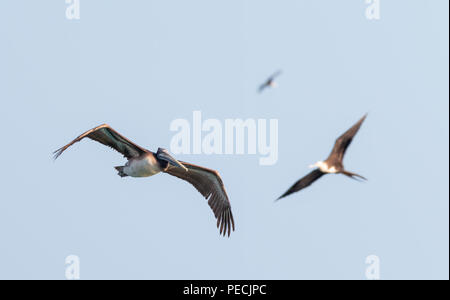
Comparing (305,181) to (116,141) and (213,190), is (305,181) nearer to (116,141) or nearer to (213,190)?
(213,190)

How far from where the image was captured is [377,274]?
99.9 ft

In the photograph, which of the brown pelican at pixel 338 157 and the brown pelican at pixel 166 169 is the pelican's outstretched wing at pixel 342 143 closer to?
the brown pelican at pixel 338 157

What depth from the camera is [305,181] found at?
25.7m

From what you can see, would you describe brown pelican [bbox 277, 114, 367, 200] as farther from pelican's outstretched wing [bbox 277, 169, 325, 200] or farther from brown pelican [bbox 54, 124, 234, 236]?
brown pelican [bbox 54, 124, 234, 236]

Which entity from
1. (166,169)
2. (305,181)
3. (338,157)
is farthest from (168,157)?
(338,157)

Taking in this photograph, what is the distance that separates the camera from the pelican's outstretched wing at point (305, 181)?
25594 mm

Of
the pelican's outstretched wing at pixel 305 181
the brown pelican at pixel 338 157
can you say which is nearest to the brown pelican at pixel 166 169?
the pelican's outstretched wing at pixel 305 181

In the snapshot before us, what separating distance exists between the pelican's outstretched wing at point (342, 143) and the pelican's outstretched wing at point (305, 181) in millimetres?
1812

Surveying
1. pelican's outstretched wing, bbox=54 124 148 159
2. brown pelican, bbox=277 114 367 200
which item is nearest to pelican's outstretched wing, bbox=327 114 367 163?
brown pelican, bbox=277 114 367 200
